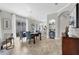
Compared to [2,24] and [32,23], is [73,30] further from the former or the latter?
[2,24]

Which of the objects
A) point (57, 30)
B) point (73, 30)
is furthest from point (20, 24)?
point (73, 30)

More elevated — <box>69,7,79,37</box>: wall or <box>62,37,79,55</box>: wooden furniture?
<box>69,7,79,37</box>: wall

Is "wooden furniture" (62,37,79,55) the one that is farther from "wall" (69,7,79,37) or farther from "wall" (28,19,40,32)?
"wall" (28,19,40,32)

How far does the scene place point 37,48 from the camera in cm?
346

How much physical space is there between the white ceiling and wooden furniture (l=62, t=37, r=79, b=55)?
2.44 ft

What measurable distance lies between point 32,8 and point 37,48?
950 mm

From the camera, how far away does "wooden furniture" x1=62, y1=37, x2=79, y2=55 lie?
3316 mm

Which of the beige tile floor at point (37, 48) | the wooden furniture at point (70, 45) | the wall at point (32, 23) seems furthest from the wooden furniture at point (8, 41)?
the wooden furniture at point (70, 45)

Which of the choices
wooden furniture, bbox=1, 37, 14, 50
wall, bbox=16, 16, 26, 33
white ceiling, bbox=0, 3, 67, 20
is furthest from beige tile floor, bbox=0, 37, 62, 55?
white ceiling, bbox=0, 3, 67, 20

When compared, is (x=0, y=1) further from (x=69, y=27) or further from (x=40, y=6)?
(x=69, y=27)

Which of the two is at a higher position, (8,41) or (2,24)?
(2,24)

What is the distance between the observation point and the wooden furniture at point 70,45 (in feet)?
10.9
